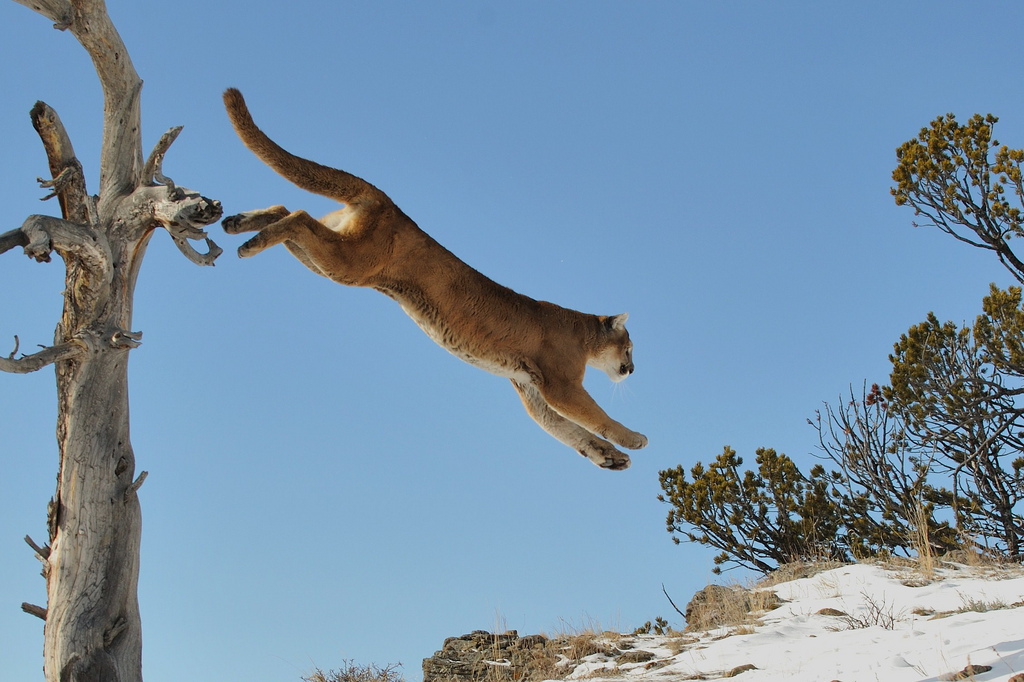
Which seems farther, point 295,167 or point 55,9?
point 295,167

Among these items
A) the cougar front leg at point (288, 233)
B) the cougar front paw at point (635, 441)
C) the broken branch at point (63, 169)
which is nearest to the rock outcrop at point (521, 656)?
the cougar front paw at point (635, 441)

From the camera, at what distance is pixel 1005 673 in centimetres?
589

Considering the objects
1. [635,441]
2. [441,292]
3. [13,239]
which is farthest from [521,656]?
[13,239]

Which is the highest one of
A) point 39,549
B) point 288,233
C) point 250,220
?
point 250,220

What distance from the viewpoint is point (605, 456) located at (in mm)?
8344

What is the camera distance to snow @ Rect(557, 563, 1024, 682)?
6684 mm

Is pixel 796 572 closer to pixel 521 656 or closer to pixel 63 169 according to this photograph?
pixel 521 656

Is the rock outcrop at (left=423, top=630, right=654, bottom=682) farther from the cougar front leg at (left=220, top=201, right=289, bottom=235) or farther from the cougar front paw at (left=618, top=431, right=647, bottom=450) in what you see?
the cougar front leg at (left=220, top=201, right=289, bottom=235)

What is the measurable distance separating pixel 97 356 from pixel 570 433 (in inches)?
168

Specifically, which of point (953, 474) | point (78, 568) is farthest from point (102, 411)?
point (953, 474)

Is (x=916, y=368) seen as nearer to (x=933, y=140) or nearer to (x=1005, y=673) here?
(x=933, y=140)

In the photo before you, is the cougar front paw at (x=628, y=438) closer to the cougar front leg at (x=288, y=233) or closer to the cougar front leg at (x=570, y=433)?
the cougar front leg at (x=570, y=433)

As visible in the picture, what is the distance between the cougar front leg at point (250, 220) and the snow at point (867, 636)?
5347mm

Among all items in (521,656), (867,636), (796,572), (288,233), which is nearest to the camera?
(288,233)
